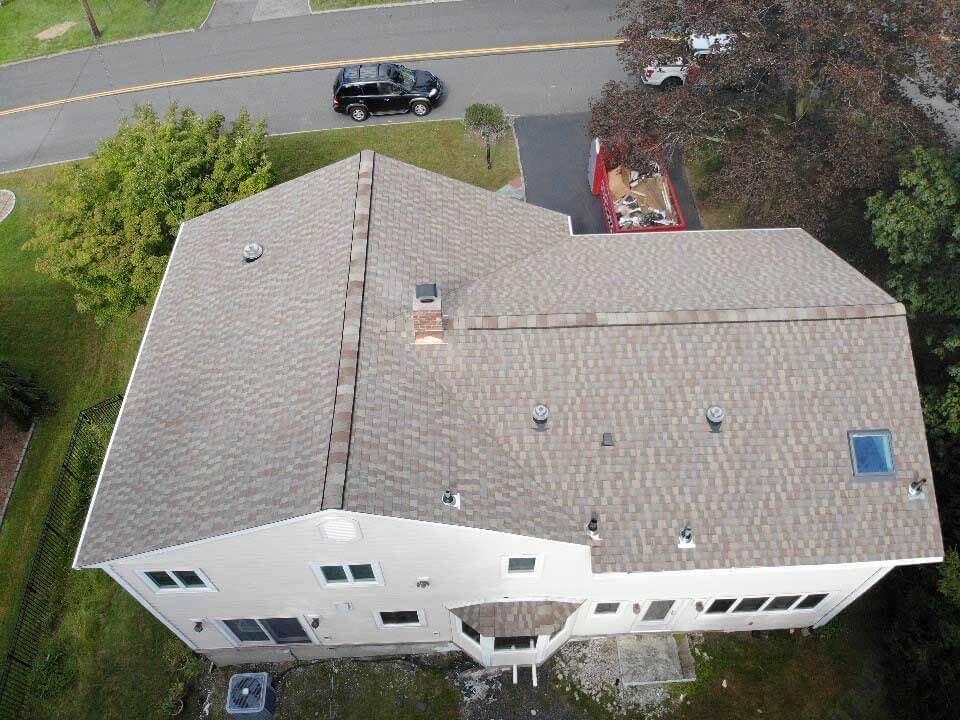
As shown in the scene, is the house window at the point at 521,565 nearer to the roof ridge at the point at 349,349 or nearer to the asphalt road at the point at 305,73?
the roof ridge at the point at 349,349

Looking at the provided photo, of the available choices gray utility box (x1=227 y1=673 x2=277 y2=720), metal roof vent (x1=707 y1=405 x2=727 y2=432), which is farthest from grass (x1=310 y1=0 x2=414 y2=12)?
gray utility box (x1=227 y1=673 x2=277 y2=720)

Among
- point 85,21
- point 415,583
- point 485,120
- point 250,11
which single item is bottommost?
point 415,583

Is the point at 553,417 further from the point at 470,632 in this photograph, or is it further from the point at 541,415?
the point at 470,632

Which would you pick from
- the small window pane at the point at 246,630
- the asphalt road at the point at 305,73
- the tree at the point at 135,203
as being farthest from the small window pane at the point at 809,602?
the asphalt road at the point at 305,73

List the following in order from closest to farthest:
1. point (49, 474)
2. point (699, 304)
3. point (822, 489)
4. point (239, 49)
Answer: point (822, 489) → point (699, 304) → point (49, 474) → point (239, 49)

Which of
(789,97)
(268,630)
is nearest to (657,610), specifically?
(268,630)

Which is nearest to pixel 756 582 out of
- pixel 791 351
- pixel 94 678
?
pixel 791 351

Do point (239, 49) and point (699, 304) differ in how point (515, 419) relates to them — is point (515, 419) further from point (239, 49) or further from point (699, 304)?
point (239, 49)
